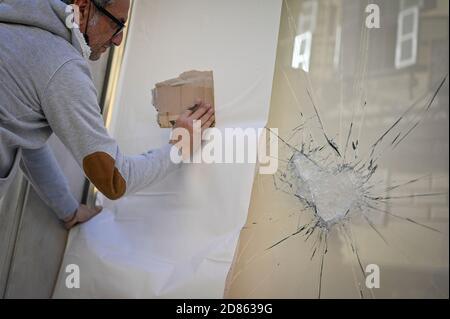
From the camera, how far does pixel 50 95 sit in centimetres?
94

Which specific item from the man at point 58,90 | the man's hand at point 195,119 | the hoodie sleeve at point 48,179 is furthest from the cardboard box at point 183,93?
the hoodie sleeve at point 48,179

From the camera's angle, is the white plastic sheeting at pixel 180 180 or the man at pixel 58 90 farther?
the white plastic sheeting at pixel 180 180

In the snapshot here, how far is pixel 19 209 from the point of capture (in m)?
1.27

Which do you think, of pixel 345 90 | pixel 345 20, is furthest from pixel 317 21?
pixel 345 90

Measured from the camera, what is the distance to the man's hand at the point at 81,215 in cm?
133

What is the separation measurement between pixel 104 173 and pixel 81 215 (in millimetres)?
430

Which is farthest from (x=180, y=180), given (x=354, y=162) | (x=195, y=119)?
(x=354, y=162)

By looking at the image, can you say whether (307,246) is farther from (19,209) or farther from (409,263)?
(19,209)

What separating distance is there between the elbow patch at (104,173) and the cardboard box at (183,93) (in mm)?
247

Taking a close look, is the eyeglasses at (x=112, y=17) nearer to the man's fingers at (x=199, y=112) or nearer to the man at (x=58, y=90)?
the man at (x=58, y=90)

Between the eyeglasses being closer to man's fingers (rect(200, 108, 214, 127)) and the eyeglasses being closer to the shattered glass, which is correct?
man's fingers (rect(200, 108, 214, 127))

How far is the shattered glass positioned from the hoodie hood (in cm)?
51

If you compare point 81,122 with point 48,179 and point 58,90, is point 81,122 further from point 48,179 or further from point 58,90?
point 48,179

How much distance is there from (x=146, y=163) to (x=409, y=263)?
2.02ft
